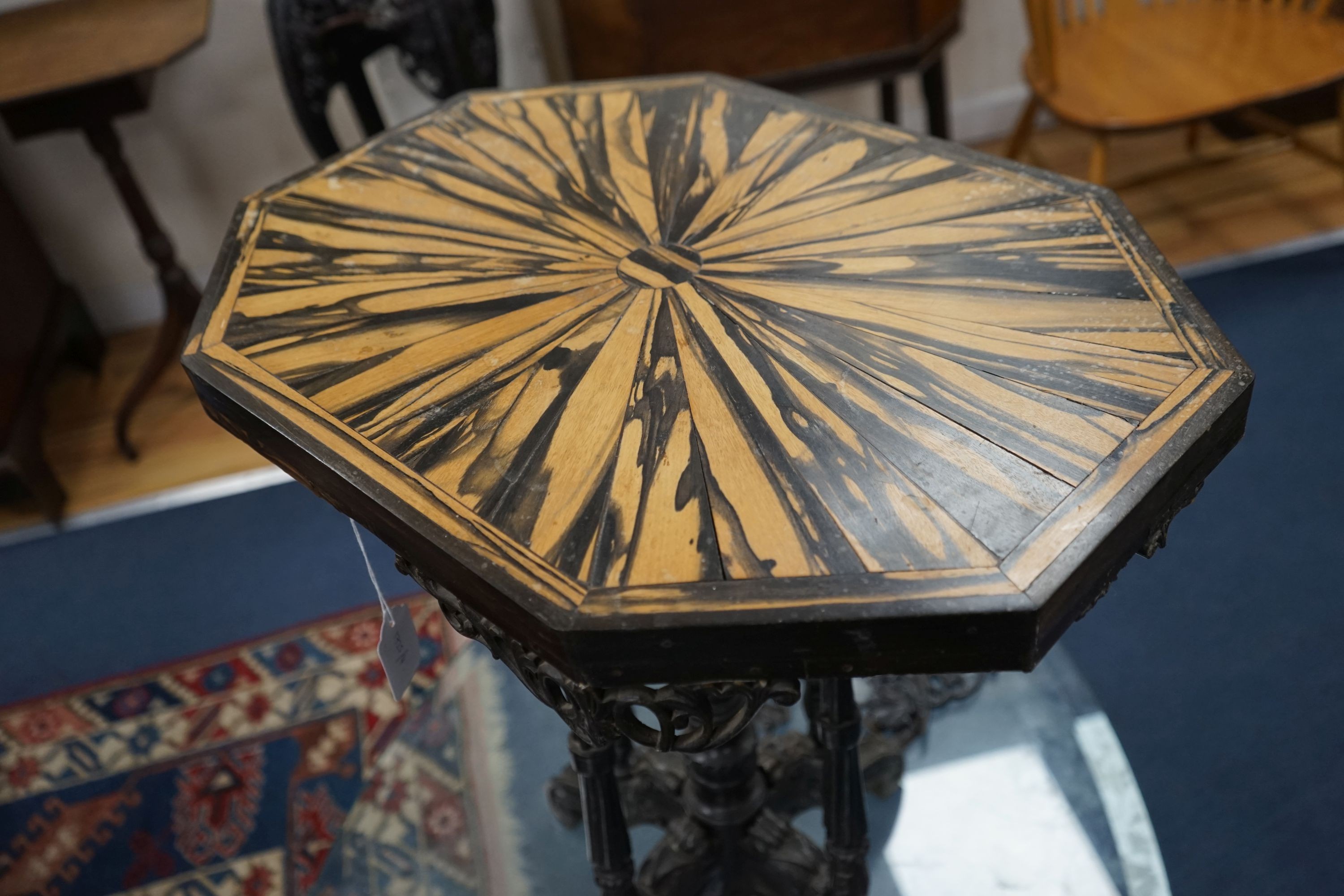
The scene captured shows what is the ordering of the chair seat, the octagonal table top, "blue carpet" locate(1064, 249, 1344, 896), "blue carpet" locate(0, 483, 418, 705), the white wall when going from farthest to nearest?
the white wall < the chair seat < "blue carpet" locate(0, 483, 418, 705) < "blue carpet" locate(1064, 249, 1344, 896) < the octagonal table top

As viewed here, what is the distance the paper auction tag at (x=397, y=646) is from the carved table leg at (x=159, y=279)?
1558 millimetres

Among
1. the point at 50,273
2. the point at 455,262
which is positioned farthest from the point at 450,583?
the point at 50,273

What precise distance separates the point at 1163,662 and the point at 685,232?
3.91 feet

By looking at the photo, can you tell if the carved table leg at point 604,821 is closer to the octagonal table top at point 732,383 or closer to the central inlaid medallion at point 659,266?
the octagonal table top at point 732,383

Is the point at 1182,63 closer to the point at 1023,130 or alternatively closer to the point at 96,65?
the point at 1023,130

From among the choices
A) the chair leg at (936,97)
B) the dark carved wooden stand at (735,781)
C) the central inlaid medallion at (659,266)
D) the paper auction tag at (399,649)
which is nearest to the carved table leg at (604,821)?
the dark carved wooden stand at (735,781)

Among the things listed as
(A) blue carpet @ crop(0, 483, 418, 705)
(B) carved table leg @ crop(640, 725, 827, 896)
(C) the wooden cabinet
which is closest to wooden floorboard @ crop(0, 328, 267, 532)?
(A) blue carpet @ crop(0, 483, 418, 705)

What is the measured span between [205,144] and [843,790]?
2558 millimetres

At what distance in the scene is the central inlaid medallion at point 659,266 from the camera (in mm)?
1230

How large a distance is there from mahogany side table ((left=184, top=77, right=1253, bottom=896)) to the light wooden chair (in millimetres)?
1205

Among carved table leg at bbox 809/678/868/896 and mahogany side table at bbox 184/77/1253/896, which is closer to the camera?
mahogany side table at bbox 184/77/1253/896

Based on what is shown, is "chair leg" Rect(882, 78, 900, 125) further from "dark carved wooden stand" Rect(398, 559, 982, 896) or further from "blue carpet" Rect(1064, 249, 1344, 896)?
"dark carved wooden stand" Rect(398, 559, 982, 896)

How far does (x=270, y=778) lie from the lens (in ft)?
6.39

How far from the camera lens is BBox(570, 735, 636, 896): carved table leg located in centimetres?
130
